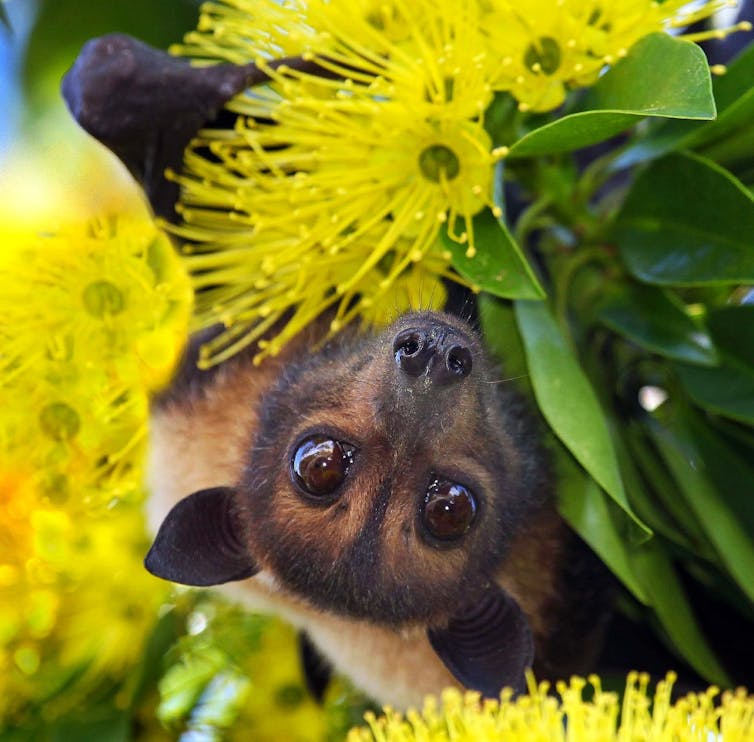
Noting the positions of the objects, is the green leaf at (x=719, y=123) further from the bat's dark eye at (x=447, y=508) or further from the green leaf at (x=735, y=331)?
the bat's dark eye at (x=447, y=508)

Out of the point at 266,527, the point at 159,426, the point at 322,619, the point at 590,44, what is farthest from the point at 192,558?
the point at 590,44

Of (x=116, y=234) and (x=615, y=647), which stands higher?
(x=116, y=234)

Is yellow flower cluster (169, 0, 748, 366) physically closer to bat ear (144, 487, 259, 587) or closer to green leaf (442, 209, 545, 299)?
green leaf (442, 209, 545, 299)

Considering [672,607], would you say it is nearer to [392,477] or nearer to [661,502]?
[661,502]

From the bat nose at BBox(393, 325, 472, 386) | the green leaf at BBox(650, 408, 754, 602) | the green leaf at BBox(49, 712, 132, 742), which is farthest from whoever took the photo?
the green leaf at BBox(49, 712, 132, 742)

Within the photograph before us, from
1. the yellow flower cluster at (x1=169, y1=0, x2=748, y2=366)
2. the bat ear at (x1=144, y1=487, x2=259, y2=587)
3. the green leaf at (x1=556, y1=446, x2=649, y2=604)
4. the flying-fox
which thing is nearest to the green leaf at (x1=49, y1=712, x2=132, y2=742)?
the flying-fox

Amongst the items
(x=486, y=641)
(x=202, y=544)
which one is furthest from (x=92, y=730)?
(x=486, y=641)

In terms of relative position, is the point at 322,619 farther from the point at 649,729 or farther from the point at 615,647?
the point at 615,647
